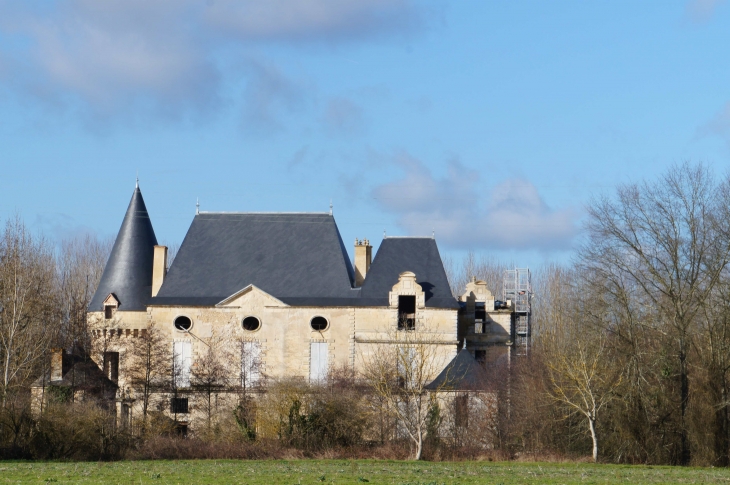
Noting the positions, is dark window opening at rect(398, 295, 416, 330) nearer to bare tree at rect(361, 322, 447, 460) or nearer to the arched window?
bare tree at rect(361, 322, 447, 460)

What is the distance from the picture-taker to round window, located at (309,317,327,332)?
46125 mm

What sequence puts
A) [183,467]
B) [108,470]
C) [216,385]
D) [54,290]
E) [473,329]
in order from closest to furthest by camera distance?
[108,470]
[183,467]
[216,385]
[473,329]
[54,290]

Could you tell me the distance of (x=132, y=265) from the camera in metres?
48.8

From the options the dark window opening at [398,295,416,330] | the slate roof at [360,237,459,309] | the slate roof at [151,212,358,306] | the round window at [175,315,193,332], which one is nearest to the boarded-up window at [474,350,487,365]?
the slate roof at [360,237,459,309]

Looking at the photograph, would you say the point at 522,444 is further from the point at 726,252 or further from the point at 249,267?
the point at 249,267

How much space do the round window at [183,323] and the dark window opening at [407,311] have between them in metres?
8.92

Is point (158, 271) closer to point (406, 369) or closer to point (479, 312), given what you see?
point (479, 312)

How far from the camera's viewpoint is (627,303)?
1395 inches

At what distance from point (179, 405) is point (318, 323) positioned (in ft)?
22.1

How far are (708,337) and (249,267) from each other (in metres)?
21.7

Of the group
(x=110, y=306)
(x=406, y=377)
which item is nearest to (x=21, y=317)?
(x=110, y=306)

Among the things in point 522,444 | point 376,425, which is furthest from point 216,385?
point 522,444

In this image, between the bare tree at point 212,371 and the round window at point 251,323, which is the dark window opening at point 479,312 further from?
the bare tree at point 212,371

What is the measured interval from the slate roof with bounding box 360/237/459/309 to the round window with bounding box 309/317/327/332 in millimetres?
1865
